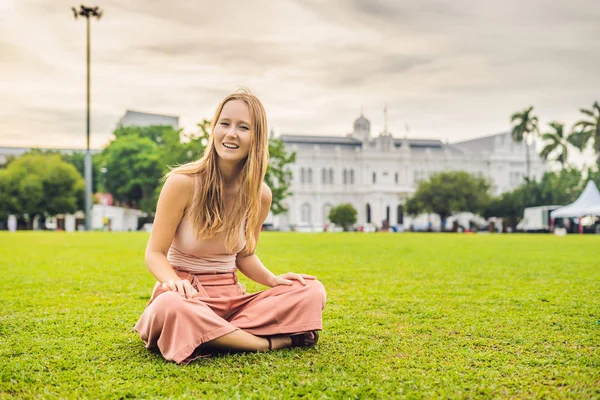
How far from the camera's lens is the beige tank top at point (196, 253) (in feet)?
11.0

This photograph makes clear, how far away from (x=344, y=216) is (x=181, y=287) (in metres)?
51.1

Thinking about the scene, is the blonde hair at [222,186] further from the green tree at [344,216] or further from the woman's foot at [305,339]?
the green tree at [344,216]

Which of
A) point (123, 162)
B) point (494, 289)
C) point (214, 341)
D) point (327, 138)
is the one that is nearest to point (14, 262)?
point (494, 289)

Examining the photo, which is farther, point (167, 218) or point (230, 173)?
point (230, 173)

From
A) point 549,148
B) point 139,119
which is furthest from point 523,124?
point 139,119

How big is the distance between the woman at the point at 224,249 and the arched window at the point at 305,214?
64537 mm

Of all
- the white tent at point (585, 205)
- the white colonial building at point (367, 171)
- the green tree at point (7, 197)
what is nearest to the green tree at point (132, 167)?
the green tree at point (7, 197)

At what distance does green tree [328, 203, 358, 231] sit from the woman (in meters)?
50.7

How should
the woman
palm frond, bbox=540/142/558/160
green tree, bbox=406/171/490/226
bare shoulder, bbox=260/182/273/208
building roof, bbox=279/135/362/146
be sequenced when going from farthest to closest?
1. building roof, bbox=279/135/362/146
2. palm frond, bbox=540/142/558/160
3. green tree, bbox=406/171/490/226
4. bare shoulder, bbox=260/182/273/208
5. the woman

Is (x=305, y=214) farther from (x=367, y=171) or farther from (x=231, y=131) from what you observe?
(x=231, y=131)

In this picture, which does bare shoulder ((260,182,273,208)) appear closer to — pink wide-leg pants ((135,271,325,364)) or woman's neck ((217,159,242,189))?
woman's neck ((217,159,242,189))

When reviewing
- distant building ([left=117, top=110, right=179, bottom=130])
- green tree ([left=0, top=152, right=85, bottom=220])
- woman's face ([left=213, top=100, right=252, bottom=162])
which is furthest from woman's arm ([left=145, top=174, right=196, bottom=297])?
distant building ([left=117, top=110, right=179, bottom=130])

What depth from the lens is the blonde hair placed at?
329 cm

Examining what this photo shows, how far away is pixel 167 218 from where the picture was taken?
3254 millimetres
